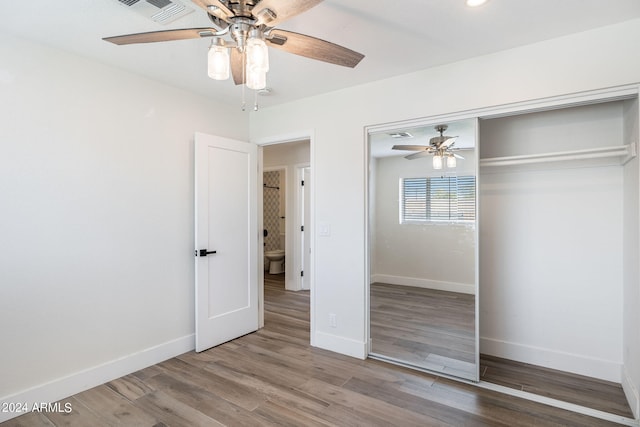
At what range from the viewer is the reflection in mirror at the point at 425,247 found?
109 inches

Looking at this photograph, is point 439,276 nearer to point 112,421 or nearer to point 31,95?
point 112,421

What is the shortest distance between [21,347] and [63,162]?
4.26 ft

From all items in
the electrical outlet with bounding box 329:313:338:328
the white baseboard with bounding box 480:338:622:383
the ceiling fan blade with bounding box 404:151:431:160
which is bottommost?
the white baseboard with bounding box 480:338:622:383

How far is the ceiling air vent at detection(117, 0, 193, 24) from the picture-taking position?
1.86 metres

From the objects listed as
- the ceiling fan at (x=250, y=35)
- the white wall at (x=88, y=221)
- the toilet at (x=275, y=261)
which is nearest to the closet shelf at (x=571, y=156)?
the ceiling fan at (x=250, y=35)

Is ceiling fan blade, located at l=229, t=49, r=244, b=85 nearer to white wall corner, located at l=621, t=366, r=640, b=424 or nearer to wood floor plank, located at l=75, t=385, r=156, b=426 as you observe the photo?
wood floor plank, located at l=75, t=385, r=156, b=426

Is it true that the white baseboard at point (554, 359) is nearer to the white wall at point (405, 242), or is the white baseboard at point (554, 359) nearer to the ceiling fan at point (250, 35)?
→ the white wall at point (405, 242)

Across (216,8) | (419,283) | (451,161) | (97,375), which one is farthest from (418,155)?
(97,375)

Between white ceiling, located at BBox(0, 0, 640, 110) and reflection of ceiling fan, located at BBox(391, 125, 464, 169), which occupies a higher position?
white ceiling, located at BBox(0, 0, 640, 110)

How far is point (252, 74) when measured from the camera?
4.75 ft

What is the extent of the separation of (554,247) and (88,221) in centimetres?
374

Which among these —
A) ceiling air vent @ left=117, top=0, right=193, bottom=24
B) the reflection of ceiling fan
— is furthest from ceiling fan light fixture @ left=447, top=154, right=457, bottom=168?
ceiling air vent @ left=117, top=0, right=193, bottom=24

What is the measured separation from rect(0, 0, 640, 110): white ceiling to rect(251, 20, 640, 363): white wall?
0.12 meters

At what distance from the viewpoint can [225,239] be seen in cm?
348
